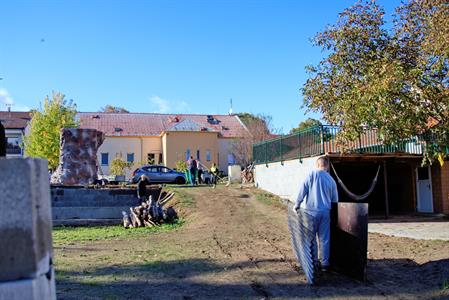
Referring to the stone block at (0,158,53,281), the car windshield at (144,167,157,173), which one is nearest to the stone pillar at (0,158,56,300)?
the stone block at (0,158,53,281)

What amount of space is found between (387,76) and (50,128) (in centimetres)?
3360

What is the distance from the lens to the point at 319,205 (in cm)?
702

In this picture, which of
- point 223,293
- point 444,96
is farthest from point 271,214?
point 223,293

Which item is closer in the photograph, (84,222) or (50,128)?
(84,222)

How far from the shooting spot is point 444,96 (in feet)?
33.2

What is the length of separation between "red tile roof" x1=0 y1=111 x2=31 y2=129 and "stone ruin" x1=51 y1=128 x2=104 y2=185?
2909 centimetres

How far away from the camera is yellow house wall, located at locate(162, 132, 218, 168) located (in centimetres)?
4578

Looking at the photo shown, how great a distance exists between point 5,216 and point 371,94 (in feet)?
27.3

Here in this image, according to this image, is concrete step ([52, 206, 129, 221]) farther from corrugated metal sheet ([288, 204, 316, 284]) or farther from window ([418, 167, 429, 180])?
corrugated metal sheet ([288, 204, 316, 284])

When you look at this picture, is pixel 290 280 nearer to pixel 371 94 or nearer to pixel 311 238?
pixel 311 238

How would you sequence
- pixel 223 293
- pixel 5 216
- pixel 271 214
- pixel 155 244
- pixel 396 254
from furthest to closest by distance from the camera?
pixel 271 214, pixel 155 244, pixel 396 254, pixel 223 293, pixel 5 216

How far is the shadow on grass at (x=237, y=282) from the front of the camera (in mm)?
6223

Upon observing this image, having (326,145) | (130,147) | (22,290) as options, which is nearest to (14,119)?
(130,147)

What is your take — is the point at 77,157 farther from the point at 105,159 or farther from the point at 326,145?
the point at 105,159
